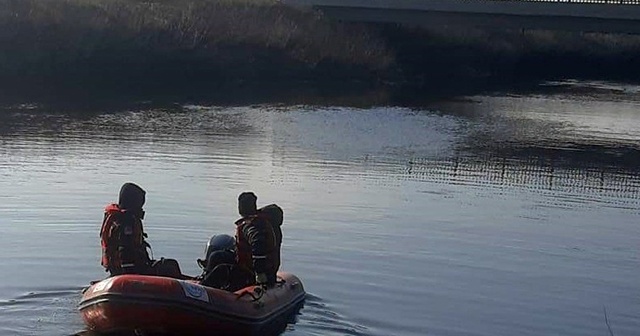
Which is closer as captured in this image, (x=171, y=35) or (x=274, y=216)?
(x=274, y=216)

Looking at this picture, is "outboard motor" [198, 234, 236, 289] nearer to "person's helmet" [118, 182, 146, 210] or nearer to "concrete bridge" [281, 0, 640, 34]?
"person's helmet" [118, 182, 146, 210]

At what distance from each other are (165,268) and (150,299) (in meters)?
1.28

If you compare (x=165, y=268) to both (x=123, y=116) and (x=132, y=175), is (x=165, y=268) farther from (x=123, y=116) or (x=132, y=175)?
(x=123, y=116)

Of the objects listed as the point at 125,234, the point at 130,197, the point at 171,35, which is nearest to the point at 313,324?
the point at 125,234

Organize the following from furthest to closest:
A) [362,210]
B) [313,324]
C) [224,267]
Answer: [362,210] → [313,324] → [224,267]

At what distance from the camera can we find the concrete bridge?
177 feet

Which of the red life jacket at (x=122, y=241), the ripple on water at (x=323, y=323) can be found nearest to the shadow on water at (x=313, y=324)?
the ripple on water at (x=323, y=323)

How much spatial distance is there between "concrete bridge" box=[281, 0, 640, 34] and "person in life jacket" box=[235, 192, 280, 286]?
43.8m

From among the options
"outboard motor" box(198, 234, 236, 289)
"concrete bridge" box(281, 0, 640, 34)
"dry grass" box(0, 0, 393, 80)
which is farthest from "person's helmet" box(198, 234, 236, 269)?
"concrete bridge" box(281, 0, 640, 34)

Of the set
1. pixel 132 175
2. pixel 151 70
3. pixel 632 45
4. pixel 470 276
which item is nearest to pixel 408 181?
pixel 132 175

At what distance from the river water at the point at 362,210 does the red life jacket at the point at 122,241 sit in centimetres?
78

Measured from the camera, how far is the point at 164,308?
36.1 feet

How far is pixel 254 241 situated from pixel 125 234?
1.28 metres

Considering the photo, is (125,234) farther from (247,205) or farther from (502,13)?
(502,13)
